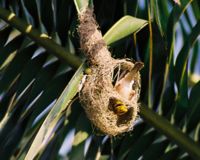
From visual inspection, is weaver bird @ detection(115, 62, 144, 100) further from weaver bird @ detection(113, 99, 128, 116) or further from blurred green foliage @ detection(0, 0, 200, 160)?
blurred green foliage @ detection(0, 0, 200, 160)

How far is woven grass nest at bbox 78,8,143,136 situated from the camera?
4.24ft

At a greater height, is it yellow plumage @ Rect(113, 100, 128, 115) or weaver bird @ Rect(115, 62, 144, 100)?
weaver bird @ Rect(115, 62, 144, 100)

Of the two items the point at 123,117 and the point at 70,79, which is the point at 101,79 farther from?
the point at 70,79

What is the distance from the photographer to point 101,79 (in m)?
1.32

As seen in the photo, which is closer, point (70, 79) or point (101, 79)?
point (101, 79)

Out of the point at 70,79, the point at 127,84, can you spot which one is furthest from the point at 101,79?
the point at 70,79

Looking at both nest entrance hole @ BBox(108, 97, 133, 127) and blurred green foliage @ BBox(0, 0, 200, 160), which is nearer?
nest entrance hole @ BBox(108, 97, 133, 127)

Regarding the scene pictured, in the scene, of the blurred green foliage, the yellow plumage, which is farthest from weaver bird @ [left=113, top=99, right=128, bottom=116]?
the blurred green foliage

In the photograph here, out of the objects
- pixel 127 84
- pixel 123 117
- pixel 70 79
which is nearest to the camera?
pixel 127 84

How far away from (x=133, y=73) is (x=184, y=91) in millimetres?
363

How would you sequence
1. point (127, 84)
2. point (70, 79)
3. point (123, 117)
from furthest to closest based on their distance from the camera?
point (70, 79) < point (123, 117) < point (127, 84)

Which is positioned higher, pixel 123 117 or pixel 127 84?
pixel 127 84

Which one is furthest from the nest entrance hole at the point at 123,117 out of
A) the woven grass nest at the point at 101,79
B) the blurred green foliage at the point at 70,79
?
the blurred green foliage at the point at 70,79

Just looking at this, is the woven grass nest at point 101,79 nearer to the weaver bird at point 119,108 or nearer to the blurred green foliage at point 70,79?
the weaver bird at point 119,108
